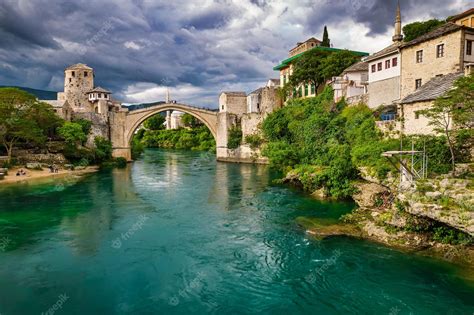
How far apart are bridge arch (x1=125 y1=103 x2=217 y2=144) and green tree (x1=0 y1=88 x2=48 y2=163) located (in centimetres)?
Answer: 1183

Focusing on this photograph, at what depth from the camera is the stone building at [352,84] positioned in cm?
2905

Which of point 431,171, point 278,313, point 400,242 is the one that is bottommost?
point 278,313

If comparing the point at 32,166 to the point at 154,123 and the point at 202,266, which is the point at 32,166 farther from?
the point at 154,123

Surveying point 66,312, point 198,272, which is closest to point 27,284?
point 66,312

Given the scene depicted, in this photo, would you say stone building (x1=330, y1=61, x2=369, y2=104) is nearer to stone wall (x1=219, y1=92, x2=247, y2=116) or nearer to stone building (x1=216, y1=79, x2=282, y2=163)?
stone building (x1=216, y1=79, x2=282, y2=163)

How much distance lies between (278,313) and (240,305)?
3.50ft

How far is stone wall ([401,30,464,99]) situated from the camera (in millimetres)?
18969

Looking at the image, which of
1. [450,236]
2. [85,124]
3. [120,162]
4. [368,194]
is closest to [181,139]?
[120,162]

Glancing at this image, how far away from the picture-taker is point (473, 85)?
13336 mm

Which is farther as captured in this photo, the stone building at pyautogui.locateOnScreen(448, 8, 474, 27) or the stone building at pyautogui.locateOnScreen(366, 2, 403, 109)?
the stone building at pyautogui.locateOnScreen(448, 8, 474, 27)

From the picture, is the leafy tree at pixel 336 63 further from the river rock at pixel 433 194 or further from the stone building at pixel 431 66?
the river rock at pixel 433 194

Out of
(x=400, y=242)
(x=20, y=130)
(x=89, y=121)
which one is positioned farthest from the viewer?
(x=89, y=121)

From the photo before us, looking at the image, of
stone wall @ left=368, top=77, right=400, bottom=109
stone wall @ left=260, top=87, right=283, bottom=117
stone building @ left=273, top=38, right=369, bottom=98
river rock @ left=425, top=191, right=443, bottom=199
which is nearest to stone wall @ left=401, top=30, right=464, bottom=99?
stone wall @ left=368, top=77, right=400, bottom=109

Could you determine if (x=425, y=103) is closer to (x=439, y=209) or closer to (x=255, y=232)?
(x=439, y=209)
